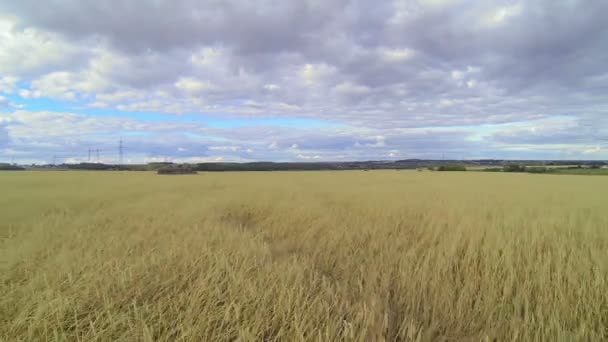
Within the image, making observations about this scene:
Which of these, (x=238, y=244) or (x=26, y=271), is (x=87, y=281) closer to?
(x=26, y=271)

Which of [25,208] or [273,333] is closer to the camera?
[273,333]

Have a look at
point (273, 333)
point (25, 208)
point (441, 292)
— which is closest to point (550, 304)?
point (441, 292)

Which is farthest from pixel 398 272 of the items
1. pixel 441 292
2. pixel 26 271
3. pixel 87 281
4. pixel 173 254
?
pixel 26 271

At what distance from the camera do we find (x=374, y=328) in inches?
78.6

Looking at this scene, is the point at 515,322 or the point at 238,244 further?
the point at 238,244

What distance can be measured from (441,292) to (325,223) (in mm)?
2997

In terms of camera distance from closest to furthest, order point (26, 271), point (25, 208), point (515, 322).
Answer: point (515, 322), point (26, 271), point (25, 208)

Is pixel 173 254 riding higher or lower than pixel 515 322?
higher

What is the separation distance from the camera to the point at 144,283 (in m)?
2.61

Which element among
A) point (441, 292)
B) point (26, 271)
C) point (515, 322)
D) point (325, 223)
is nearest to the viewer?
point (515, 322)

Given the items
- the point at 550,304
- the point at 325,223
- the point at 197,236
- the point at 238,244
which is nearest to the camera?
the point at 550,304

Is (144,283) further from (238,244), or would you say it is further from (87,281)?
(238,244)

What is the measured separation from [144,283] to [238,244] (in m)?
1.28

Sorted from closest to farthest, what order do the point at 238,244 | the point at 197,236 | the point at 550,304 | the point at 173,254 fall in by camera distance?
the point at 550,304 < the point at 173,254 < the point at 238,244 < the point at 197,236
